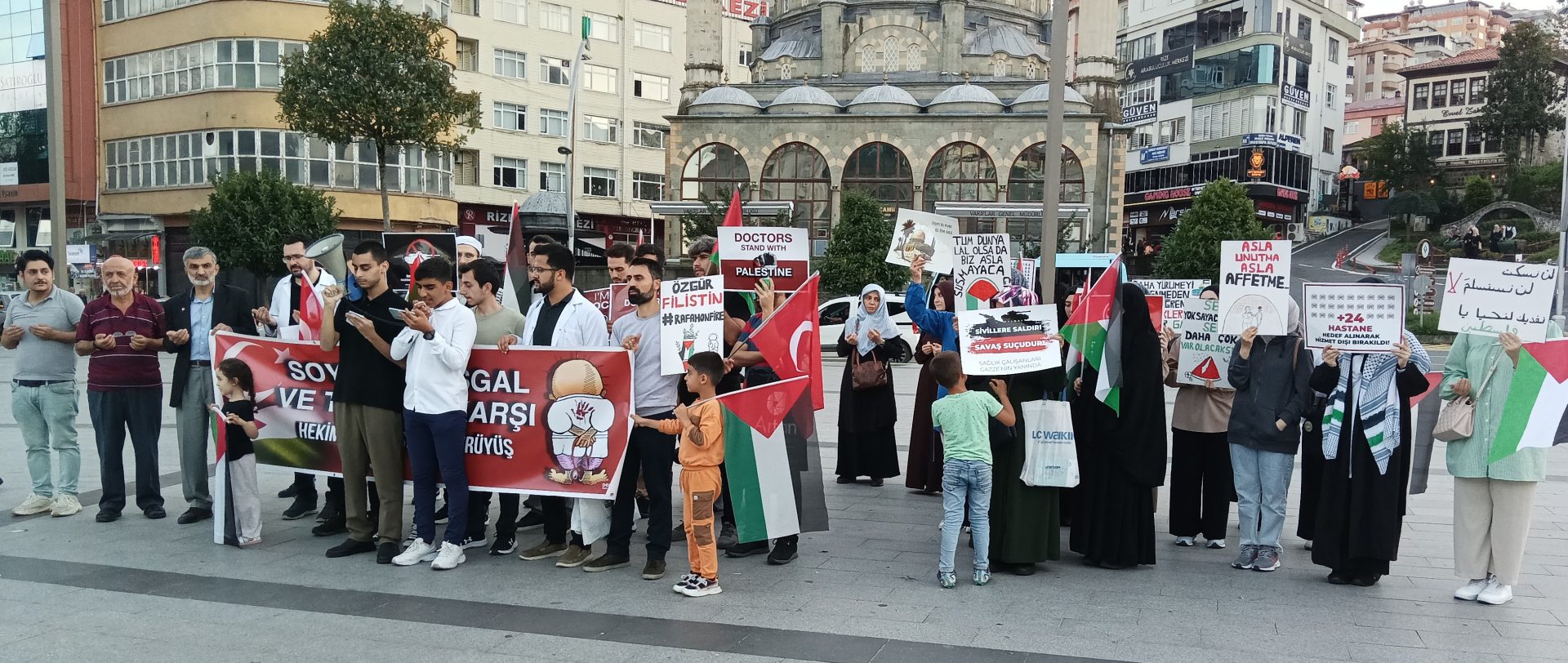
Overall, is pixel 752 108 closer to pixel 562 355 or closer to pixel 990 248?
pixel 990 248

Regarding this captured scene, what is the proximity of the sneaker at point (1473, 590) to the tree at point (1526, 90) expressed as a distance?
66.6 m

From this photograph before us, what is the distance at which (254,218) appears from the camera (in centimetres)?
3275

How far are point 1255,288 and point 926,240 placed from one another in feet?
11.3

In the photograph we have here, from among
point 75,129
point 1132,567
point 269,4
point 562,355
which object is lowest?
point 1132,567

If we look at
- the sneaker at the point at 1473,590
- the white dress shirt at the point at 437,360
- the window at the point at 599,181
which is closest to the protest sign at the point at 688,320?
the white dress shirt at the point at 437,360

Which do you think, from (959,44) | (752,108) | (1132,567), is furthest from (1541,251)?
(1132,567)

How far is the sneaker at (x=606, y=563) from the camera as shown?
647 cm

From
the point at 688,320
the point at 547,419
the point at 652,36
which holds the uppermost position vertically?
the point at 652,36

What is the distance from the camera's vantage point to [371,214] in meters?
38.5

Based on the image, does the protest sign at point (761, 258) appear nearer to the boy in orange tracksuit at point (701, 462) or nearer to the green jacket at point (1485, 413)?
the boy in orange tracksuit at point (701, 462)

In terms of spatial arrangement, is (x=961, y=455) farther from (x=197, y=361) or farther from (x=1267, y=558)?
(x=197, y=361)

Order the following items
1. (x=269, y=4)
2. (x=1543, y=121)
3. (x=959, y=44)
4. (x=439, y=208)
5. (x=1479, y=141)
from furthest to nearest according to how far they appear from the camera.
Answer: (x=1479, y=141) < (x=1543, y=121) < (x=959, y=44) < (x=439, y=208) < (x=269, y=4)

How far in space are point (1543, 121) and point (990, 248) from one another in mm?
65858

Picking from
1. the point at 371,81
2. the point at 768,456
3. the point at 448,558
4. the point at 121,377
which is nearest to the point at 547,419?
the point at 448,558
